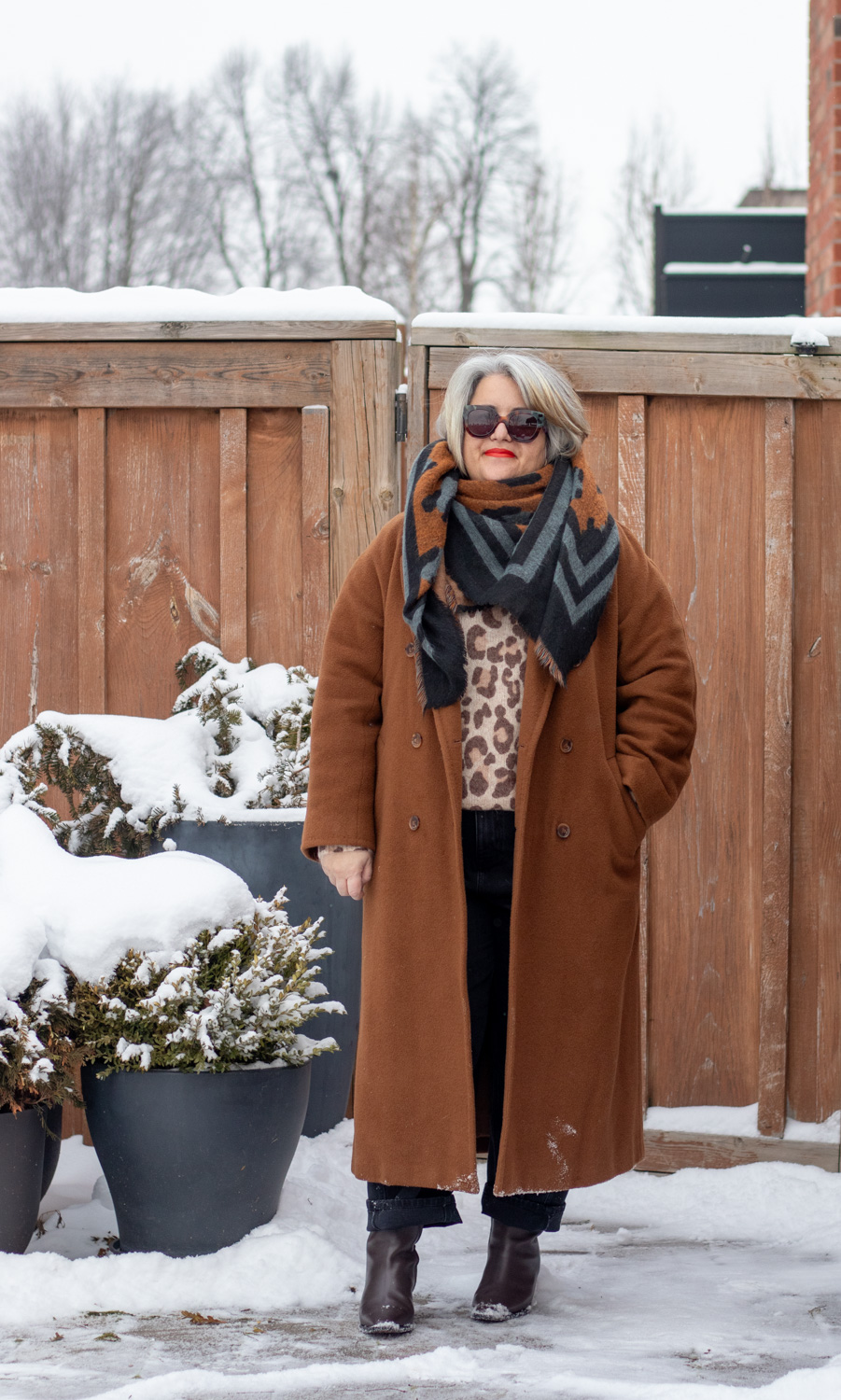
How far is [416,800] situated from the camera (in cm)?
256

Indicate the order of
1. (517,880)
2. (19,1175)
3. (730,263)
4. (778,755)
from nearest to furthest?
A: (517,880) → (19,1175) → (778,755) → (730,263)

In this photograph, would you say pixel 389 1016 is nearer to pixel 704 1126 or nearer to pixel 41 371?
pixel 704 1126

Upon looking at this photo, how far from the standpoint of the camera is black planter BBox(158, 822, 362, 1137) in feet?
10.8

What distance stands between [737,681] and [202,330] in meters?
1.75

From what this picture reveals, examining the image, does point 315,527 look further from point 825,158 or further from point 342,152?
point 342,152

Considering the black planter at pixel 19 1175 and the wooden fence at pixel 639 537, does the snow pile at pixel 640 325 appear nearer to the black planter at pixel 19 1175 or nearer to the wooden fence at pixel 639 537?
the wooden fence at pixel 639 537

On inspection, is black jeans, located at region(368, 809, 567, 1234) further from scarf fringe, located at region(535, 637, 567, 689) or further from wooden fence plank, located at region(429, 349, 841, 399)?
wooden fence plank, located at region(429, 349, 841, 399)

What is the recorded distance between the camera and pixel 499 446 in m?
2.67

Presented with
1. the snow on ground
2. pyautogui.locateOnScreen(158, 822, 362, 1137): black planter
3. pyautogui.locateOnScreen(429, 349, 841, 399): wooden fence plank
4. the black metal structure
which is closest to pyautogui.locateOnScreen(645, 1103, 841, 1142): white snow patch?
the snow on ground

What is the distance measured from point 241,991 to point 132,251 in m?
22.8

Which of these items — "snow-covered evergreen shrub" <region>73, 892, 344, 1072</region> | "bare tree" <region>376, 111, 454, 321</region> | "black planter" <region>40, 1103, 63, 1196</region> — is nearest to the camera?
"snow-covered evergreen shrub" <region>73, 892, 344, 1072</region>

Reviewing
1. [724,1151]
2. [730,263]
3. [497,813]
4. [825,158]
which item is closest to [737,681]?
[724,1151]

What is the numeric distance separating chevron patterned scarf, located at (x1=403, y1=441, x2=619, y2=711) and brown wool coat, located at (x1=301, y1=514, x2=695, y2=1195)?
0.23 ft

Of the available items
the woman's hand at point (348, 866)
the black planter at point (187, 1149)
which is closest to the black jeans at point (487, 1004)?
the woman's hand at point (348, 866)
